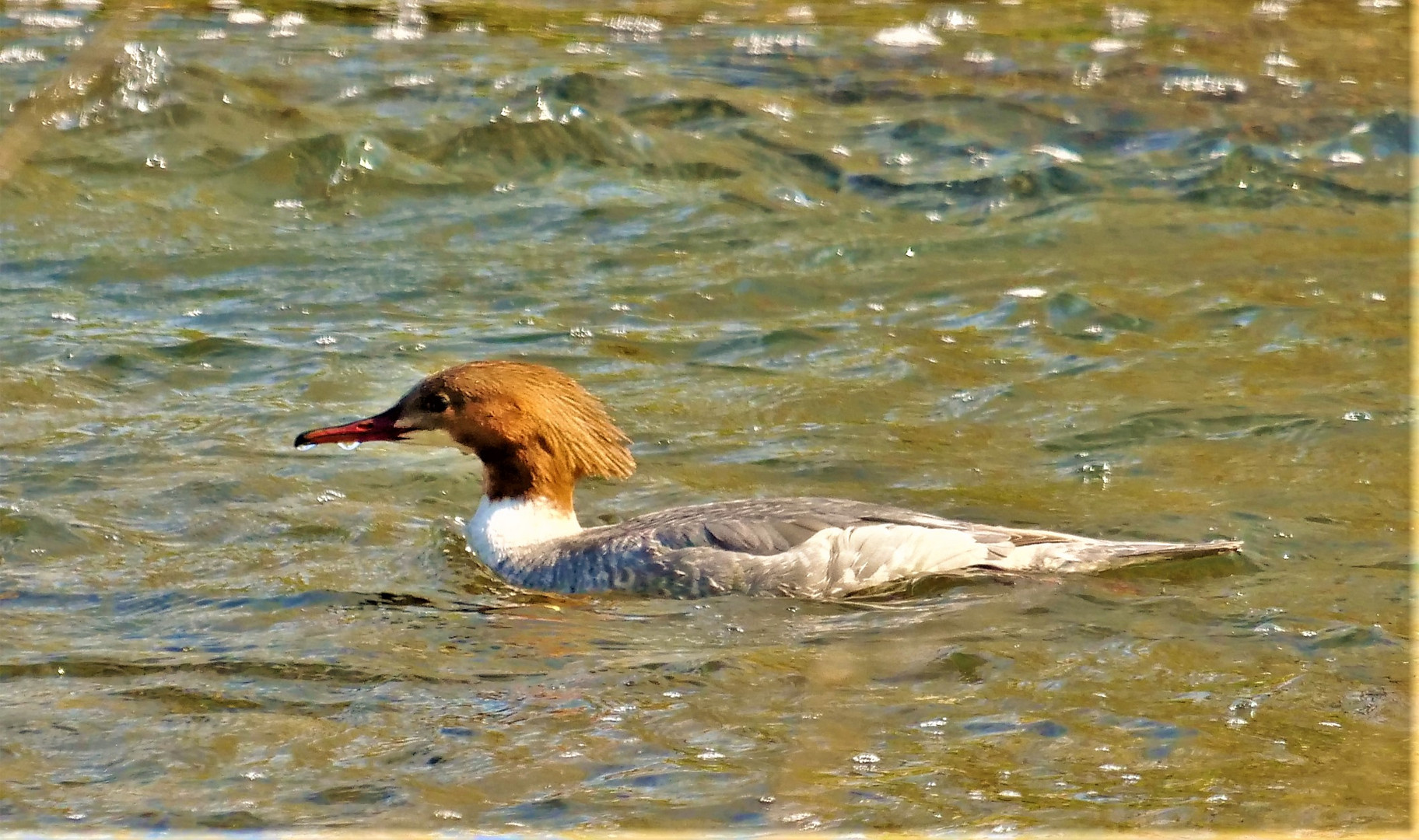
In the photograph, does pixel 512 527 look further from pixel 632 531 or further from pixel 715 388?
pixel 715 388

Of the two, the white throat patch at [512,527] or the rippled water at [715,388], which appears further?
the white throat patch at [512,527]

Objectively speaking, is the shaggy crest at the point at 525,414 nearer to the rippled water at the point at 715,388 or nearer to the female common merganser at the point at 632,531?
the female common merganser at the point at 632,531

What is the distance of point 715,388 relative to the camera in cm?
936

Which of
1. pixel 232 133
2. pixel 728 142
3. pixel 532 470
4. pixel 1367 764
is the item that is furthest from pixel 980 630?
pixel 232 133

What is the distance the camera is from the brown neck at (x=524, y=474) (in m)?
7.59

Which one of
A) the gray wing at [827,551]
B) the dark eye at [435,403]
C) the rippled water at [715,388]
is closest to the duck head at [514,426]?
the dark eye at [435,403]

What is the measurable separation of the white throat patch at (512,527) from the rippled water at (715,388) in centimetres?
10

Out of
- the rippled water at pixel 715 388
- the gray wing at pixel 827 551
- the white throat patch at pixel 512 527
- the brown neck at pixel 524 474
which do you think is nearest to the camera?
the rippled water at pixel 715 388

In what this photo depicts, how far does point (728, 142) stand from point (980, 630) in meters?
7.29

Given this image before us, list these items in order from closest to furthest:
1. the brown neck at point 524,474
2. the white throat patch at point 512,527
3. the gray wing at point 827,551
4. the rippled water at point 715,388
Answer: the rippled water at point 715,388 < the gray wing at point 827,551 < the white throat patch at point 512,527 < the brown neck at point 524,474

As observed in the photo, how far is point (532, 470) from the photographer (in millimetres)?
7605

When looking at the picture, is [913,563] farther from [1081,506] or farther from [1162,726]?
[1162,726]

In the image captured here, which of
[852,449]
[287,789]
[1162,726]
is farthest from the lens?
[852,449]

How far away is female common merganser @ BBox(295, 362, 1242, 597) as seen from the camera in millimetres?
6957
